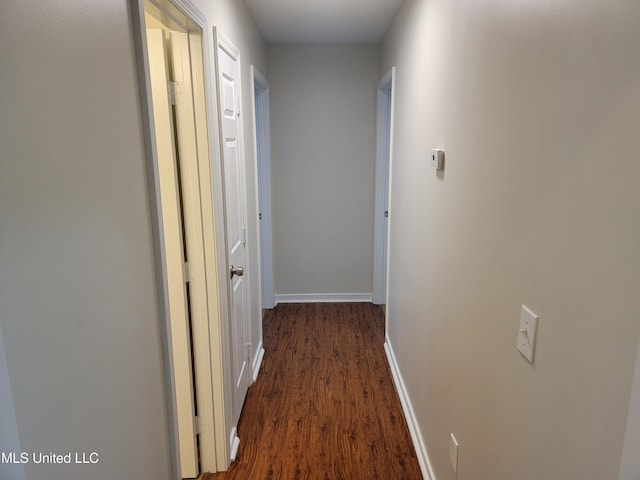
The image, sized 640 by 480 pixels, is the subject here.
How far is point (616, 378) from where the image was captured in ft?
A: 2.35

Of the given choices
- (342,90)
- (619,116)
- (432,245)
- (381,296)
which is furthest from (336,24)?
(619,116)

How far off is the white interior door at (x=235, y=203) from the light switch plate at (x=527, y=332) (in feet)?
4.73

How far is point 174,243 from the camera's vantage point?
1860 mm

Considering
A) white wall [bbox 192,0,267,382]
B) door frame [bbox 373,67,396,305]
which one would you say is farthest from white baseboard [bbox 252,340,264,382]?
door frame [bbox 373,67,396,305]

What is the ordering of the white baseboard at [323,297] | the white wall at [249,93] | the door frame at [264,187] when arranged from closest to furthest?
the white wall at [249,93]
the door frame at [264,187]
the white baseboard at [323,297]

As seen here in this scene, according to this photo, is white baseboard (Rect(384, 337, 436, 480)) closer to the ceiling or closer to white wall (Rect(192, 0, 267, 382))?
white wall (Rect(192, 0, 267, 382))

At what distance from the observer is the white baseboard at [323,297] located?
14.6 ft

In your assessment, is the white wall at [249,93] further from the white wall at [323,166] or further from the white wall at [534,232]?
the white wall at [534,232]

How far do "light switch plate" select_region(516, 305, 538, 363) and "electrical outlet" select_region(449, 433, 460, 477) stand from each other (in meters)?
0.74

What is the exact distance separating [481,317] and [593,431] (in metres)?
0.59

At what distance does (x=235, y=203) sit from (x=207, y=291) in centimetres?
65

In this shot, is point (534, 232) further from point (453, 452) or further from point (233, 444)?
point (233, 444)

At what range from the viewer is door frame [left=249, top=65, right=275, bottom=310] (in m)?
3.89

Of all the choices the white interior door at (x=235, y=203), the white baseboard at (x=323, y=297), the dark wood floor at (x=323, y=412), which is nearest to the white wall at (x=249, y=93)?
the white interior door at (x=235, y=203)
